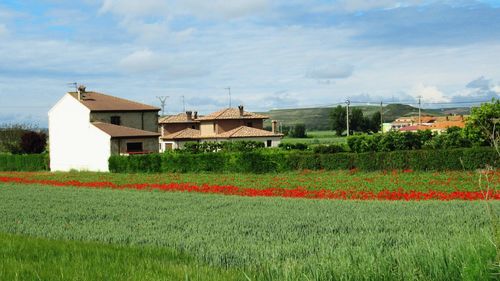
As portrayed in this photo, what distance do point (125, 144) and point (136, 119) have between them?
34.3ft

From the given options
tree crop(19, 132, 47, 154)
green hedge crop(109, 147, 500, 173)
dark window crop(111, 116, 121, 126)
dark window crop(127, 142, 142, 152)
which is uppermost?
dark window crop(111, 116, 121, 126)

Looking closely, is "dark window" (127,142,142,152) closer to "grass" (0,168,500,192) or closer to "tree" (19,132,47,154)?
"grass" (0,168,500,192)

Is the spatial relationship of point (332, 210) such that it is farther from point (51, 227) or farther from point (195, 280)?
point (195, 280)

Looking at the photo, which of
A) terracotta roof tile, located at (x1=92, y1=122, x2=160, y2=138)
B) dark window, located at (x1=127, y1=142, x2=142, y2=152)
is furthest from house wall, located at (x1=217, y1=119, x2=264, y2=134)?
dark window, located at (x1=127, y1=142, x2=142, y2=152)

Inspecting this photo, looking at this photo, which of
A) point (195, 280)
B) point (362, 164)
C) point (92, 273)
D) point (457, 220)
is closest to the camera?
point (195, 280)

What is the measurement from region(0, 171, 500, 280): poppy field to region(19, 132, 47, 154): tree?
2215 inches

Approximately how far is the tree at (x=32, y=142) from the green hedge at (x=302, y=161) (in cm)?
3171

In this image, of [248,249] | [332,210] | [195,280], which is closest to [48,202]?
[332,210]

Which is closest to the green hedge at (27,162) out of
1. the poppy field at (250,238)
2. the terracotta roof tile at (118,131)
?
the terracotta roof tile at (118,131)

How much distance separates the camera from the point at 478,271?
19.9ft

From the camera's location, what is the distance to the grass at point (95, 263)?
8.27 metres

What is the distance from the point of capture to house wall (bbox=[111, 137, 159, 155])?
58.4 meters

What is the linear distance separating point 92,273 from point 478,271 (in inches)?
197

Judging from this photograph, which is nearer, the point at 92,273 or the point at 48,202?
the point at 92,273
